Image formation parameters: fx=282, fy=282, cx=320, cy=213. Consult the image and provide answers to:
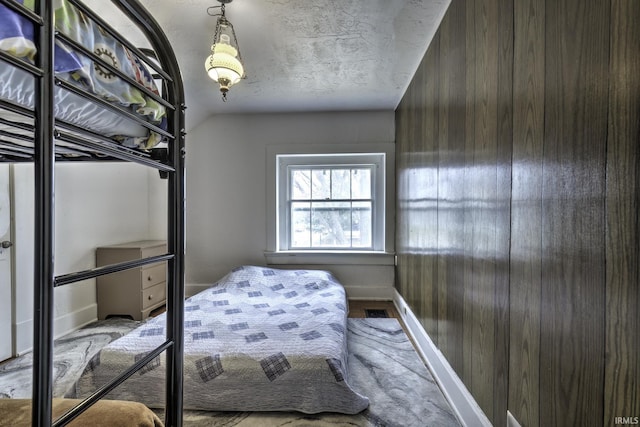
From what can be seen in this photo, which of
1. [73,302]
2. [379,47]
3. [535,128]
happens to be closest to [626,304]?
[535,128]

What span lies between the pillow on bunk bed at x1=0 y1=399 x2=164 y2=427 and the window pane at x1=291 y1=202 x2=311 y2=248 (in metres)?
2.65

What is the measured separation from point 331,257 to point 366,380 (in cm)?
162

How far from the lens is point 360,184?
3299 mm

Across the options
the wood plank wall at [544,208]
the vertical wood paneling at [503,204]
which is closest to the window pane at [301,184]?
the wood plank wall at [544,208]

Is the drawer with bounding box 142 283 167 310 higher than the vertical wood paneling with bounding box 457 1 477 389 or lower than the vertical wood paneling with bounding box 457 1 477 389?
lower

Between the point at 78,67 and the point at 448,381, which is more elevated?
the point at 78,67

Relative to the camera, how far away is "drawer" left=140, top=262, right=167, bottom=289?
2660mm

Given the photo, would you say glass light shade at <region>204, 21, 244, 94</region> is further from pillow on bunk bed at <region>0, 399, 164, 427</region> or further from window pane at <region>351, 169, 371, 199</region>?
window pane at <region>351, 169, 371, 199</region>

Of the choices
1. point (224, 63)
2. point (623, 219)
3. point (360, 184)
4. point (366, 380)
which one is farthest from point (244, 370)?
point (360, 184)

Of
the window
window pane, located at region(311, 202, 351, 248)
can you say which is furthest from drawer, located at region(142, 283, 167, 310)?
window pane, located at region(311, 202, 351, 248)

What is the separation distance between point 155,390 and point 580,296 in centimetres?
179

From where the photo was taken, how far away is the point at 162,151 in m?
0.96

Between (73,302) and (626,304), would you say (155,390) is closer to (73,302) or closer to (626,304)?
(73,302)

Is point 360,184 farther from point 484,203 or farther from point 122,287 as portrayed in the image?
point 122,287
